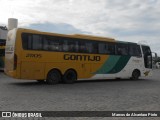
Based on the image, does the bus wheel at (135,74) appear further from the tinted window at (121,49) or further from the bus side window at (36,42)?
the bus side window at (36,42)

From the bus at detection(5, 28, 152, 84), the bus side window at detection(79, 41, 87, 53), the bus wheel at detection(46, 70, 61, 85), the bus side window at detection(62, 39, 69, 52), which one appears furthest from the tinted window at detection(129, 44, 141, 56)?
the bus wheel at detection(46, 70, 61, 85)

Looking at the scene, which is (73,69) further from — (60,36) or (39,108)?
(39,108)

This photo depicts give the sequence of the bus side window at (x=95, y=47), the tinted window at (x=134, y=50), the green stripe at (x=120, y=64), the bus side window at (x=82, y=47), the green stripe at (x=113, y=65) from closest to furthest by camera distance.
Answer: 1. the bus side window at (x=82, y=47)
2. the bus side window at (x=95, y=47)
3. the green stripe at (x=113, y=65)
4. the green stripe at (x=120, y=64)
5. the tinted window at (x=134, y=50)

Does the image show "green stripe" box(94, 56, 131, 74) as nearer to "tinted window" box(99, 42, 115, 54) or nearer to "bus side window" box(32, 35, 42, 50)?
"tinted window" box(99, 42, 115, 54)

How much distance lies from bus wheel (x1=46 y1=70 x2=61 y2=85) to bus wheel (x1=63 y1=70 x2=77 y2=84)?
0.53 metres

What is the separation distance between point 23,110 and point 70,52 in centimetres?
1108

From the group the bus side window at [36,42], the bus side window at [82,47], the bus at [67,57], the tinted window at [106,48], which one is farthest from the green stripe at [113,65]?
the bus side window at [36,42]

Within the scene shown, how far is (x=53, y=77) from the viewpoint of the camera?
66.5 ft

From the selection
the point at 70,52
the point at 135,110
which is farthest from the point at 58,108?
the point at 70,52

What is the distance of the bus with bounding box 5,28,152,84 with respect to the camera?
1870 cm

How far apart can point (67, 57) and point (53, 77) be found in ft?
5.23

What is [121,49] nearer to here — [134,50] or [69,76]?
[134,50]

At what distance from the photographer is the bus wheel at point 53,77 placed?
20094 mm

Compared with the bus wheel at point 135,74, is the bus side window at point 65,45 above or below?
above
